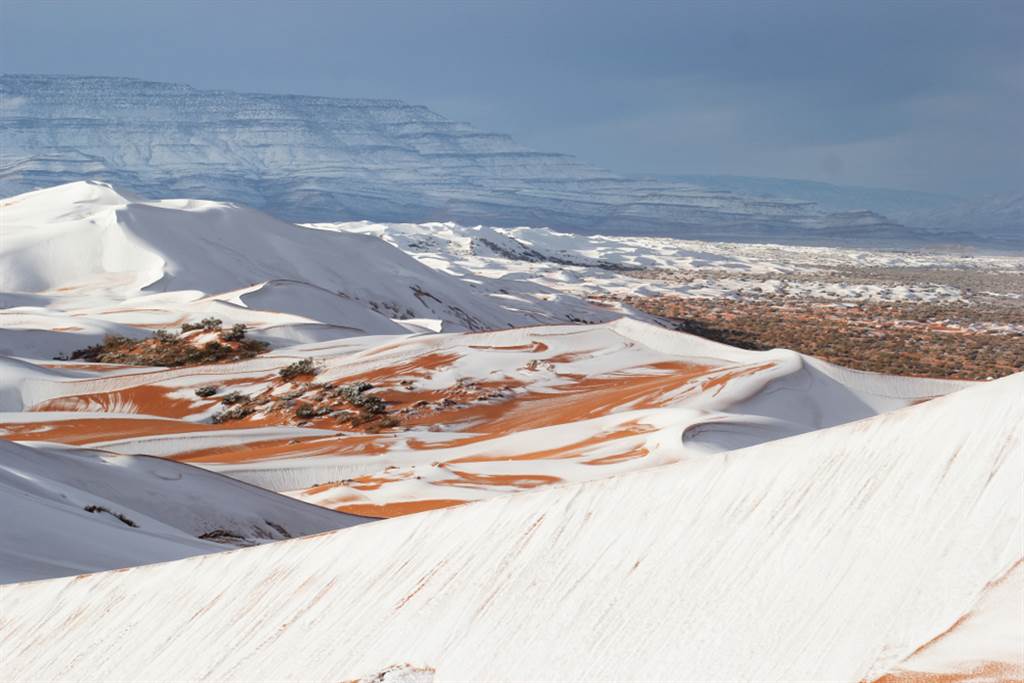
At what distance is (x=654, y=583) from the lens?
3062mm

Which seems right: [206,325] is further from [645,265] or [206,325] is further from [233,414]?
[645,265]

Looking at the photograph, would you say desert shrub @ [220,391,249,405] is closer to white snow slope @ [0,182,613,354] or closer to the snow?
white snow slope @ [0,182,613,354]

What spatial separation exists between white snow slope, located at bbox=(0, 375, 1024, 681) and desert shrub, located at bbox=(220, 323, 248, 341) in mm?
20630

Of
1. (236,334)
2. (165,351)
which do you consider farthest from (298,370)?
(165,351)

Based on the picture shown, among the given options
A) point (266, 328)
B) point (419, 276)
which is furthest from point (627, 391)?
point (419, 276)

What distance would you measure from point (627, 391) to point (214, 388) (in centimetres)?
781

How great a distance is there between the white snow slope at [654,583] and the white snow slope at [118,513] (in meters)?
1.32

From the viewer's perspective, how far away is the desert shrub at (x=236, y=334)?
79.4 ft

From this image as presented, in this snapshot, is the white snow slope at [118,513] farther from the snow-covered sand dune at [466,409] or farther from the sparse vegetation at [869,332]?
the sparse vegetation at [869,332]

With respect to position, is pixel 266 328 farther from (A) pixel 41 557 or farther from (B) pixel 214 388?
(A) pixel 41 557

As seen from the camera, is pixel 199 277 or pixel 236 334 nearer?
pixel 236 334

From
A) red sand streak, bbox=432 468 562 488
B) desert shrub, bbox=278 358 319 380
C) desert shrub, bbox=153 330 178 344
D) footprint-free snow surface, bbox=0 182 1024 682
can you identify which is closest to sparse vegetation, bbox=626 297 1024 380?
footprint-free snow surface, bbox=0 182 1024 682

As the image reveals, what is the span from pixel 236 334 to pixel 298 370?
473cm

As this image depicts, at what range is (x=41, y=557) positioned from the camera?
16.9 ft
